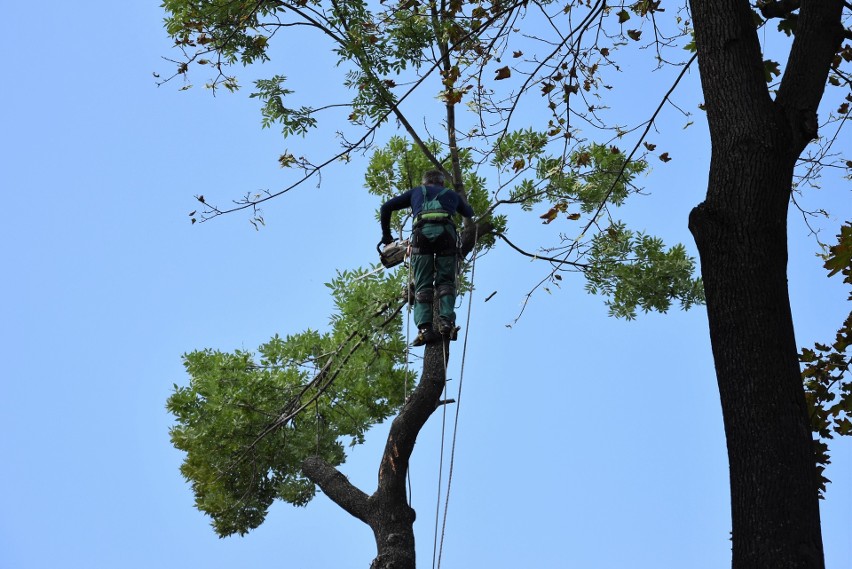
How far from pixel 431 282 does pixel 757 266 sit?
3.90 metres

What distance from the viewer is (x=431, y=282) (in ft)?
29.2

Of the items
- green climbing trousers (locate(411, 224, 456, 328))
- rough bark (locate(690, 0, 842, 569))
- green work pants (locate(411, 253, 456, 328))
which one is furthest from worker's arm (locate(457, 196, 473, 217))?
rough bark (locate(690, 0, 842, 569))

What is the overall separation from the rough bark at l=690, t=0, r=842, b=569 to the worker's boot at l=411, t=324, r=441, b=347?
3.37 m

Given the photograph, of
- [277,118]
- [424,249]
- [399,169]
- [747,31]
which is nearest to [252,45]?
[277,118]

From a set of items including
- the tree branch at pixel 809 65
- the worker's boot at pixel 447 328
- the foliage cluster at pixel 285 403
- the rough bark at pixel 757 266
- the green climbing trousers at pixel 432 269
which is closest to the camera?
the rough bark at pixel 757 266

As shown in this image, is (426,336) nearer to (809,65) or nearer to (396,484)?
(396,484)

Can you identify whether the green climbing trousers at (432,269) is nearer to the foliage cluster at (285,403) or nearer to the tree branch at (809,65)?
the foliage cluster at (285,403)

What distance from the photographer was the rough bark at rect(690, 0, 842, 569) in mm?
4984

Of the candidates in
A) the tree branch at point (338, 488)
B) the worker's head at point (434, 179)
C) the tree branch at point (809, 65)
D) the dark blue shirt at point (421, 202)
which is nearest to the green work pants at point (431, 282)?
the dark blue shirt at point (421, 202)

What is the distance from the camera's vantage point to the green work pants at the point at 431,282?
8.70m

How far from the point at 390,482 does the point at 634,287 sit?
17.6 feet

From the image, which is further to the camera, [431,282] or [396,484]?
[431,282]

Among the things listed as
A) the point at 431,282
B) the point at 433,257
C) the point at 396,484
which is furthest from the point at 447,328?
the point at 396,484

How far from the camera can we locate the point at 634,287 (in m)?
12.3
